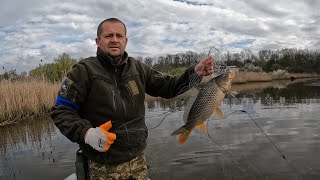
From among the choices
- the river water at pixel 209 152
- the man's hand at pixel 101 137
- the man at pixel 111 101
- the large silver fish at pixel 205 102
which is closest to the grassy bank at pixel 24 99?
the river water at pixel 209 152

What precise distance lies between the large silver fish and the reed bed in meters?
12.6

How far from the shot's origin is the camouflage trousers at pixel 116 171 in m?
3.38

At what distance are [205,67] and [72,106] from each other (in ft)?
4.42

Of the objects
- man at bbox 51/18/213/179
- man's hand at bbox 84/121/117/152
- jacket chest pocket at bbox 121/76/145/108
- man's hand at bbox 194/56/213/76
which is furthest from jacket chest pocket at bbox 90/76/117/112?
man's hand at bbox 194/56/213/76

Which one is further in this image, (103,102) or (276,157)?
(276,157)

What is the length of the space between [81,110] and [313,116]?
1222 cm

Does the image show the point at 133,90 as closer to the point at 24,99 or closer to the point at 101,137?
the point at 101,137

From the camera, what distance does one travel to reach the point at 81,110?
11.1 feet

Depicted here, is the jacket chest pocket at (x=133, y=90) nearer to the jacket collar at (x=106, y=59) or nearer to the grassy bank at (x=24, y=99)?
the jacket collar at (x=106, y=59)

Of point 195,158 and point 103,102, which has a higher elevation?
point 103,102

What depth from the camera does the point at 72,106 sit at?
320cm

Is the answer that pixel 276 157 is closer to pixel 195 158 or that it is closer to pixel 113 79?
pixel 195 158

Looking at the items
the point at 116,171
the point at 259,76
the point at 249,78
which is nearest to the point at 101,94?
the point at 116,171

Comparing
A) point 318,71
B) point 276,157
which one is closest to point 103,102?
point 276,157
